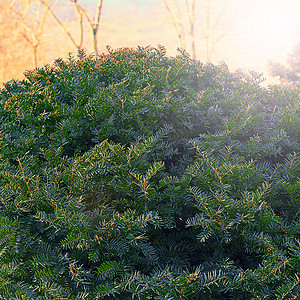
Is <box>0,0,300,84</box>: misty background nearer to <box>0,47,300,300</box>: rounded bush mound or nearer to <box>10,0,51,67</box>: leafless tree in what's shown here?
<box>10,0,51,67</box>: leafless tree

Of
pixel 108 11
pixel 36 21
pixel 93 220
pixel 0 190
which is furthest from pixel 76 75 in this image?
pixel 108 11

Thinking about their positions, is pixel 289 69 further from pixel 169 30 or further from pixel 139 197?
pixel 139 197

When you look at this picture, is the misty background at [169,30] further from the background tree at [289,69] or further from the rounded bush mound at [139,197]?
the rounded bush mound at [139,197]

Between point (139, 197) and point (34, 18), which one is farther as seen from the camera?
point (34, 18)

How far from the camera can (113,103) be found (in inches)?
84.3

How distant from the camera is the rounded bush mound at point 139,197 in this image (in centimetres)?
152

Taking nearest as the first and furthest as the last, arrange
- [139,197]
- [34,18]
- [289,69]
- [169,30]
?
[139,197] < [289,69] < [34,18] < [169,30]

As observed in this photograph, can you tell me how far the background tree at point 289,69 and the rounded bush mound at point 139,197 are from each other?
14.9 meters

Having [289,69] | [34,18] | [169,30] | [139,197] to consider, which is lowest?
[139,197]

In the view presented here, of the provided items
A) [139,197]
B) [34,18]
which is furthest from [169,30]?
[139,197]

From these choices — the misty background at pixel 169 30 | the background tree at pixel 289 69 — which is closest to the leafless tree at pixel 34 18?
the misty background at pixel 169 30

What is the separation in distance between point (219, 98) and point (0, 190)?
2.02 m

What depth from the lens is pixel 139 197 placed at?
179 centimetres

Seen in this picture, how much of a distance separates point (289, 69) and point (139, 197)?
1705 centimetres
